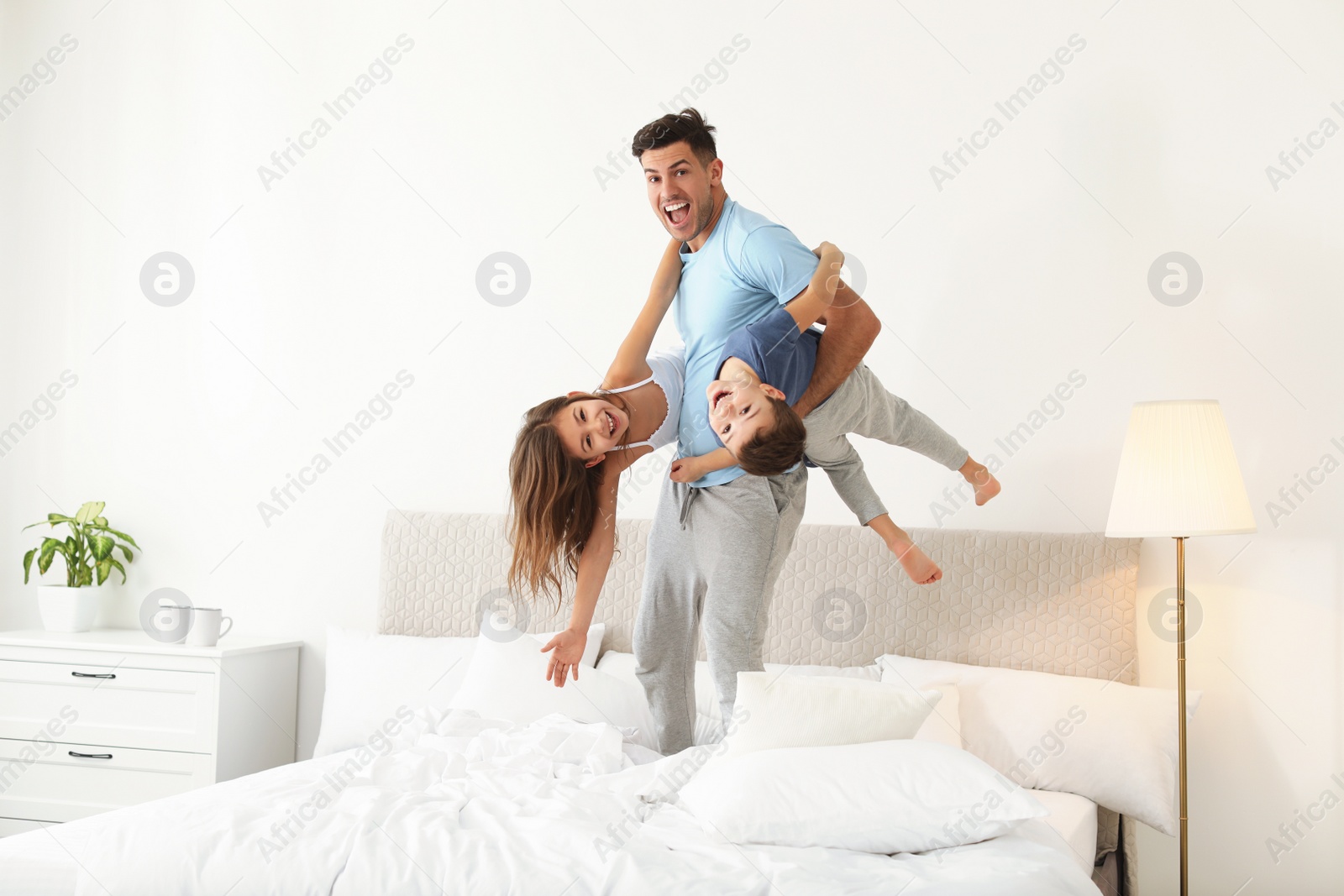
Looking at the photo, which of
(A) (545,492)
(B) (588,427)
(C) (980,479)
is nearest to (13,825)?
(A) (545,492)

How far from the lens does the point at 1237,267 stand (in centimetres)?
284

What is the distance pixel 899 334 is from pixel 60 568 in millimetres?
3046

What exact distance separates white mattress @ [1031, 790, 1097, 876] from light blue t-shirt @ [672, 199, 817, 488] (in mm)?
1054

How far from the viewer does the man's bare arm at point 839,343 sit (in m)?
1.99

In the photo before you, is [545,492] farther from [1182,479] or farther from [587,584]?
[1182,479]

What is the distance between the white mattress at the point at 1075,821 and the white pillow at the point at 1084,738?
5 cm

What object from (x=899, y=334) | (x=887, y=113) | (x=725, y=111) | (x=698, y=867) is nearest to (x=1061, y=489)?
(x=899, y=334)

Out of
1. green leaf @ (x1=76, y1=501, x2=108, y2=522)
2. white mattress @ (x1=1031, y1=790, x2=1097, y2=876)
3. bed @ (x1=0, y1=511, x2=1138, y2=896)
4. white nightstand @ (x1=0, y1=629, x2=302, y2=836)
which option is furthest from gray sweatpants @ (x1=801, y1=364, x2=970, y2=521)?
green leaf @ (x1=76, y1=501, x2=108, y2=522)

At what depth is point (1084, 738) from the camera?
2510mm

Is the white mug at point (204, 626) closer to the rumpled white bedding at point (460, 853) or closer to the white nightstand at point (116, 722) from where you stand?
the white nightstand at point (116, 722)

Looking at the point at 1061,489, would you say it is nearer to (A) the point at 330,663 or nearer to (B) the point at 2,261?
(A) the point at 330,663

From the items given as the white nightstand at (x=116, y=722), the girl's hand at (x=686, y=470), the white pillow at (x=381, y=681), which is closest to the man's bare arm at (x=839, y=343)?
the girl's hand at (x=686, y=470)

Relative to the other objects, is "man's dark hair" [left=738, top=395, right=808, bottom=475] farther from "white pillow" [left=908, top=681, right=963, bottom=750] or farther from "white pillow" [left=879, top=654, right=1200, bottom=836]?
"white pillow" [left=879, top=654, right=1200, bottom=836]

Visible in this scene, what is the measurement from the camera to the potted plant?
11.5 ft
